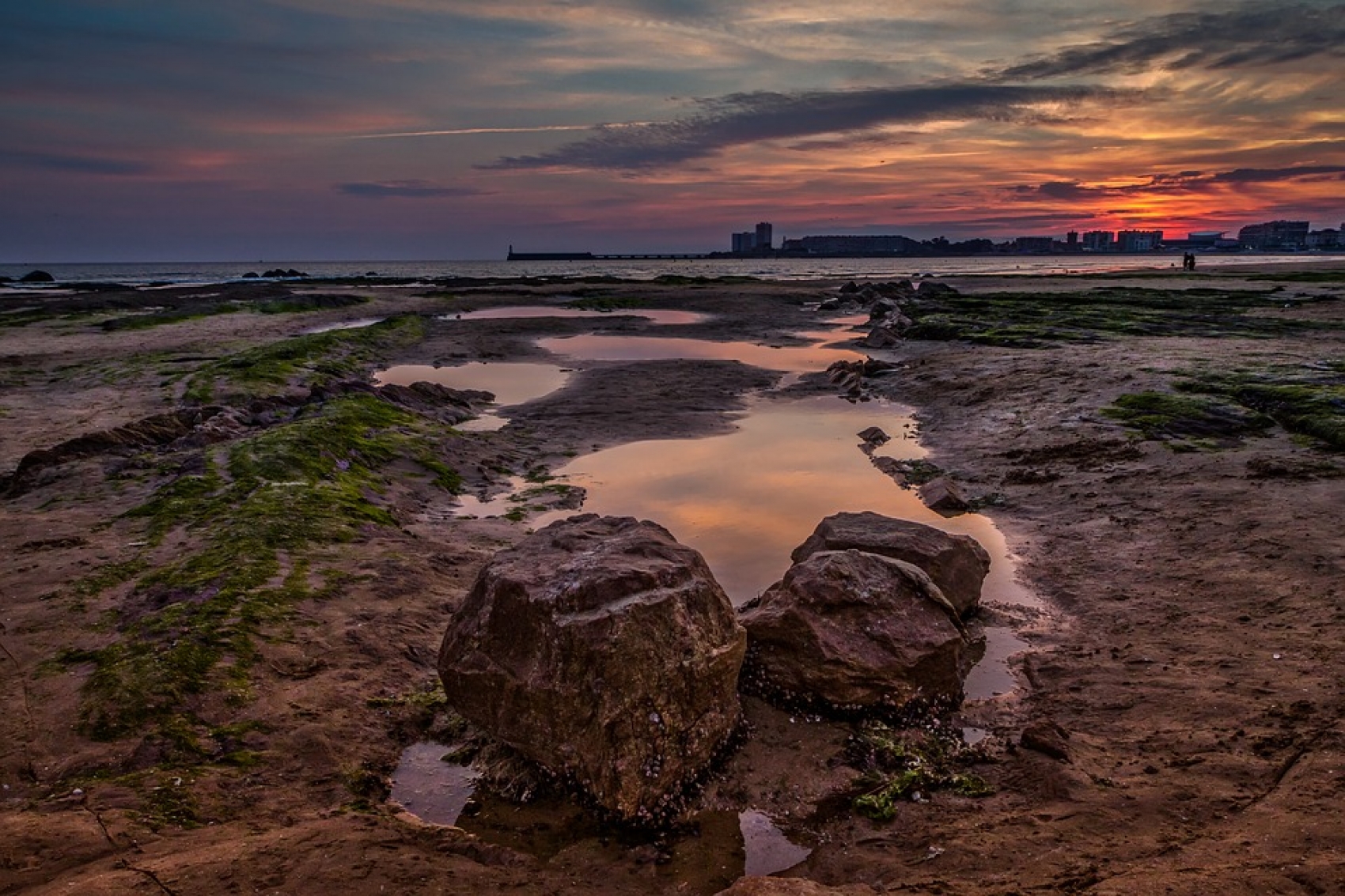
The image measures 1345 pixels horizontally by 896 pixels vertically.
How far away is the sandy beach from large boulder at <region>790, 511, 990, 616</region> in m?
0.74

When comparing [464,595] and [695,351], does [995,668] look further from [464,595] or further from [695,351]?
[695,351]

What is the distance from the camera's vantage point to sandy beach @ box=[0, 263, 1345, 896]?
4605mm

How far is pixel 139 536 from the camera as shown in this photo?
9.69 m

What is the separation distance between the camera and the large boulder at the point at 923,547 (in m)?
8.07

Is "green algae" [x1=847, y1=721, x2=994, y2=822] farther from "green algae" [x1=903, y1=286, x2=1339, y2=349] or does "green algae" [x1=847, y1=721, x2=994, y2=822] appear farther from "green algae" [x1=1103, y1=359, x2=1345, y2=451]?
"green algae" [x1=903, y1=286, x2=1339, y2=349]

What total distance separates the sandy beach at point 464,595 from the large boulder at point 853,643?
29 cm

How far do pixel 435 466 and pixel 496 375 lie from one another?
40.4 ft

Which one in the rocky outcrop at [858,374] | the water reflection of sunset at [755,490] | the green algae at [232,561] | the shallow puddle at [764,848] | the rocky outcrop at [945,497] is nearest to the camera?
the shallow puddle at [764,848]

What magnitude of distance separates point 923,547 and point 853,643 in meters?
2.18

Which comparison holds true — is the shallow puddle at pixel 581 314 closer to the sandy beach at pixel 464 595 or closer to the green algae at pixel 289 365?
the green algae at pixel 289 365

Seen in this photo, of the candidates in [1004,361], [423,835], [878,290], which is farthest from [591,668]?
[878,290]

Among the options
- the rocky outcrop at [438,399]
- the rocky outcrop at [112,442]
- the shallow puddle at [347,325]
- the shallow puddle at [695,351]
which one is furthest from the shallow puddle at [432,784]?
the shallow puddle at [347,325]

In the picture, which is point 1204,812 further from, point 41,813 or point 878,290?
point 878,290

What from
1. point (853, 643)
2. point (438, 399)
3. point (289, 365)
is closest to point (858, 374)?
point (438, 399)
